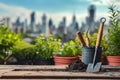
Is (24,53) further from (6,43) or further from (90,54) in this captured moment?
(90,54)

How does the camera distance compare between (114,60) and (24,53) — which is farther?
(24,53)

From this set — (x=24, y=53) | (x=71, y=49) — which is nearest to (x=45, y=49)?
(x=24, y=53)

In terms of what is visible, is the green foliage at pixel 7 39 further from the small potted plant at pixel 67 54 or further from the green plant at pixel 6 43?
the small potted plant at pixel 67 54

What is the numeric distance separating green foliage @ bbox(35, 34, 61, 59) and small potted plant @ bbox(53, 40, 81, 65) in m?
0.12

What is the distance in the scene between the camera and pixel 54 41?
5.35 metres

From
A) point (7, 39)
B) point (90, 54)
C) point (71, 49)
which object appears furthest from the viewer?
point (7, 39)

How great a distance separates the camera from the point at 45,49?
5.20 m

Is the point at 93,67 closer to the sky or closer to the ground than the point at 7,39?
closer to the ground

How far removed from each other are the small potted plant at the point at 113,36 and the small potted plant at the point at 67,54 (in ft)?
1.59

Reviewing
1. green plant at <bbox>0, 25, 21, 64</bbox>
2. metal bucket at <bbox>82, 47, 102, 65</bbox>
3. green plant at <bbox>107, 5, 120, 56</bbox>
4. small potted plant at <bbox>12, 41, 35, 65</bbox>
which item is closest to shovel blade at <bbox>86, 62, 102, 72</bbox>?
metal bucket at <bbox>82, 47, 102, 65</bbox>

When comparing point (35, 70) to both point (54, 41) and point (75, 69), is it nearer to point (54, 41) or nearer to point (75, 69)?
point (75, 69)

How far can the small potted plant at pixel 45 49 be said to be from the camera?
5086mm

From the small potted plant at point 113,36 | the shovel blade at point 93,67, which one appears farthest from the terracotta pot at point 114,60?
the shovel blade at point 93,67

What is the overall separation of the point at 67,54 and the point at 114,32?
0.76 meters
